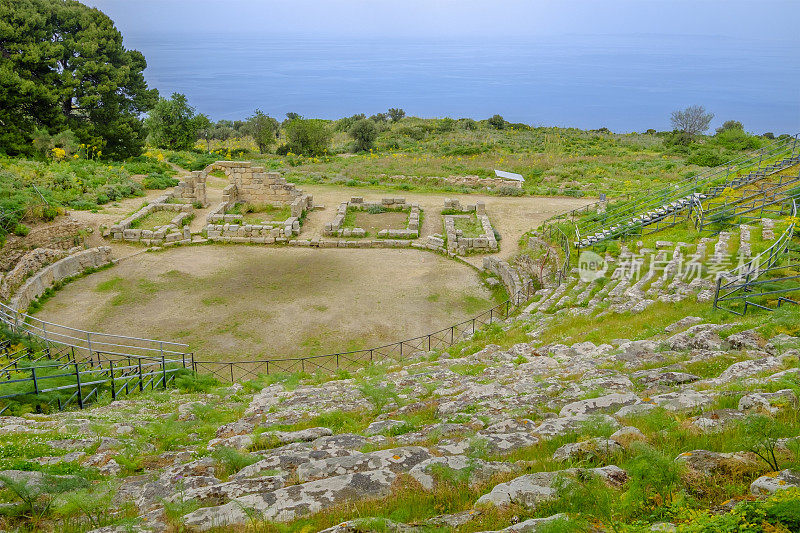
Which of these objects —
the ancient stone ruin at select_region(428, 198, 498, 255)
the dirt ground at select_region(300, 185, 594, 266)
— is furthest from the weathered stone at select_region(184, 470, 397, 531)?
the ancient stone ruin at select_region(428, 198, 498, 255)

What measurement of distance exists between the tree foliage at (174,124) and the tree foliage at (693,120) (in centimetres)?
5412

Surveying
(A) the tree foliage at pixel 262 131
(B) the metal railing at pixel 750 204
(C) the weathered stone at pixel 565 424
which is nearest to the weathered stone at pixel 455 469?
(C) the weathered stone at pixel 565 424

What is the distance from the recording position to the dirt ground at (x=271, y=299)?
1723 centimetres

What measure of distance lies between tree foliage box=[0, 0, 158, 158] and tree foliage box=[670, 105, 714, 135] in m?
59.0

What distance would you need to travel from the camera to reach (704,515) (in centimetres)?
378

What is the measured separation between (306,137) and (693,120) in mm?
46028

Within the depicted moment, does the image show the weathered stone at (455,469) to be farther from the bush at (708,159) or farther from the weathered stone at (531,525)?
the bush at (708,159)

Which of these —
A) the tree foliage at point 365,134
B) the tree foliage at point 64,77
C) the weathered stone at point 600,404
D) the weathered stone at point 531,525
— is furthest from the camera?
the tree foliage at point 365,134

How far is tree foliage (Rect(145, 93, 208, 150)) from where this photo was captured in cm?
4900

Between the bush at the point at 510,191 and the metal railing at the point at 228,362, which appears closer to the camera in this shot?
A: the metal railing at the point at 228,362

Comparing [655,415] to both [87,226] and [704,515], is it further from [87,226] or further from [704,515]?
[87,226]

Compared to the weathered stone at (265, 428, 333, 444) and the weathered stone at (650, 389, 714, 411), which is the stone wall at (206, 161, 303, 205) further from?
the weathered stone at (650, 389, 714, 411)

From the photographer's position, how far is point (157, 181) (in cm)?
3462

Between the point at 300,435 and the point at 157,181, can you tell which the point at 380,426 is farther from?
the point at 157,181
